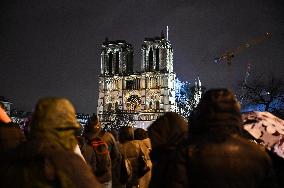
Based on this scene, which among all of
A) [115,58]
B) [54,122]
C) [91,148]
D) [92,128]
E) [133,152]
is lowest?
[133,152]

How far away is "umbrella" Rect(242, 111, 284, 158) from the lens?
4.79 m

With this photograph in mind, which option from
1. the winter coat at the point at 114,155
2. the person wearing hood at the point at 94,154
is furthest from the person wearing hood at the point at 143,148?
the person wearing hood at the point at 94,154

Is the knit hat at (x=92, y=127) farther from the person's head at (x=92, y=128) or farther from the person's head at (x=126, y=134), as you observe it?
the person's head at (x=126, y=134)

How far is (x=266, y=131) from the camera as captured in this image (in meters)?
4.92

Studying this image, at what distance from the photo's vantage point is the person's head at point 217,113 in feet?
12.4

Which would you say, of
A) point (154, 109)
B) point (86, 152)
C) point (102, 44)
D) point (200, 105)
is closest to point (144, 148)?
point (86, 152)

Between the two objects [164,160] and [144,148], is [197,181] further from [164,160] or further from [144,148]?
[144,148]

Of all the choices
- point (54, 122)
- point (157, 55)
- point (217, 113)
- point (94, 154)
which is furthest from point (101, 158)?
point (157, 55)

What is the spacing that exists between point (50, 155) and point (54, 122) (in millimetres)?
268

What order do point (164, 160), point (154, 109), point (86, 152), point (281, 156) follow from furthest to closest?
1. point (154, 109)
2. point (86, 152)
3. point (281, 156)
4. point (164, 160)

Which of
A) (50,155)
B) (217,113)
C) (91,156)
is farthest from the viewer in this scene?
(91,156)

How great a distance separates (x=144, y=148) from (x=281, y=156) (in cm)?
557

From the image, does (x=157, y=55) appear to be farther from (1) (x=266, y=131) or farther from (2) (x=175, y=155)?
(2) (x=175, y=155)

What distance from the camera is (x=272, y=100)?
150 feet
